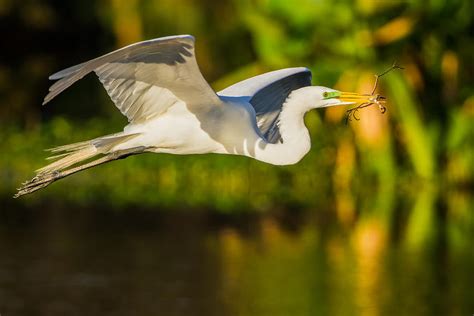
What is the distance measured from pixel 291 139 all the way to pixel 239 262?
1237 centimetres

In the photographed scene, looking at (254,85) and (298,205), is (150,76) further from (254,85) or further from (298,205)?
(298,205)

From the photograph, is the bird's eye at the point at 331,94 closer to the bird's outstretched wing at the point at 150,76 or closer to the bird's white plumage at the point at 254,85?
the bird's outstretched wing at the point at 150,76

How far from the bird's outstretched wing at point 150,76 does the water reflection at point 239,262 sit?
9131 millimetres

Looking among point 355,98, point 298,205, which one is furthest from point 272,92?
point 298,205

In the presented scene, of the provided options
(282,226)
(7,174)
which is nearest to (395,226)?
(282,226)

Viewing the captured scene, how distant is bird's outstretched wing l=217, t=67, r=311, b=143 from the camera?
24.1 ft

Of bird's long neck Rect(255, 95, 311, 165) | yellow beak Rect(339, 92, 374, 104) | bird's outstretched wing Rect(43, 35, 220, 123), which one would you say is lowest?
bird's long neck Rect(255, 95, 311, 165)

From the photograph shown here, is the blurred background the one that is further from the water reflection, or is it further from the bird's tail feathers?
the bird's tail feathers

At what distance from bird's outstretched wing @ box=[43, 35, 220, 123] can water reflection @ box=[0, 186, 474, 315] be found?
359 inches

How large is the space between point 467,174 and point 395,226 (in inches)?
120

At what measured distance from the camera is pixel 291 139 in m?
6.64

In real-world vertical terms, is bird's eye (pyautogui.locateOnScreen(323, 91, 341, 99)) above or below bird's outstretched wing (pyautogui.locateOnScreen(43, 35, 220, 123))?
below

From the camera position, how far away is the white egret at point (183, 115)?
6520 millimetres

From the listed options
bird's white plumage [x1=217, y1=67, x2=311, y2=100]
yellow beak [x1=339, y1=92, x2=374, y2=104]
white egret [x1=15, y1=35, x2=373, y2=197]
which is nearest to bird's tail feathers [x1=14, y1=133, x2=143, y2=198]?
white egret [x1=15, y1=35, x2=373, y2=197]
